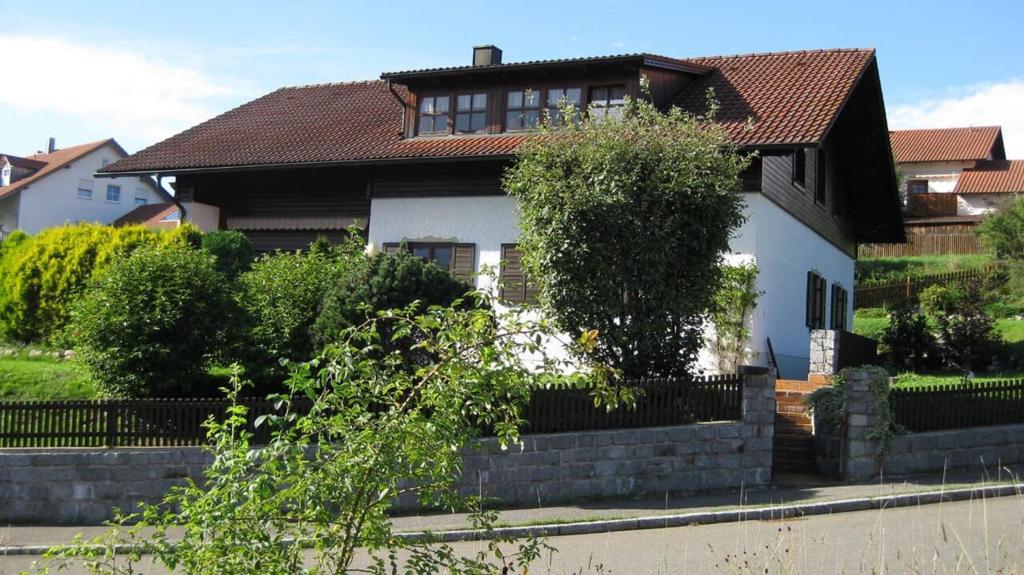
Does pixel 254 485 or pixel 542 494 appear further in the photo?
pixel 542 494

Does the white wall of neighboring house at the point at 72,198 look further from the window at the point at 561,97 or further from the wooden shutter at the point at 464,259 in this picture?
the window at the point at 561,97

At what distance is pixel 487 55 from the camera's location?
79.8 ft

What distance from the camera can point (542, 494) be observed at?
42.3ft

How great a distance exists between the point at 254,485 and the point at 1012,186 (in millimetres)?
54360

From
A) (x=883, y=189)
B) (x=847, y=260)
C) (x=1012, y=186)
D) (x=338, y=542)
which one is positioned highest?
(x=1012, y=186)

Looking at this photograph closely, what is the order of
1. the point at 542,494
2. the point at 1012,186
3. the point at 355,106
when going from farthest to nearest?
the point at 1012,186, the point at 355,106, the point at 542,494

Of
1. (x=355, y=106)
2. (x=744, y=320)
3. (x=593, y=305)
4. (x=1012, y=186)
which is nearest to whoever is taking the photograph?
(x=593, y=305)

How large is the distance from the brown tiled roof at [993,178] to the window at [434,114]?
38.6m

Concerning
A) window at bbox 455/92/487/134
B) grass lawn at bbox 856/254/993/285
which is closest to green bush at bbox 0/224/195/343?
window at bbox 455/92/487/134

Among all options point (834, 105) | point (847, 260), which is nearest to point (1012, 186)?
point (847, 260)

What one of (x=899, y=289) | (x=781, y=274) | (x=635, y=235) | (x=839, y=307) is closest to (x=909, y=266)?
(x=899, y=289)

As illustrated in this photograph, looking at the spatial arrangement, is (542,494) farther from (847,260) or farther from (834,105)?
(847,260)

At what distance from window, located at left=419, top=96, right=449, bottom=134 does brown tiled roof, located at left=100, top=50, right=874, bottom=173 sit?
0.97 feet

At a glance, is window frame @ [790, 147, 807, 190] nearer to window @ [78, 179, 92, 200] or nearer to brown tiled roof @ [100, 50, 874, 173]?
brown tiled roof @ [100, 50, 874, 173]
